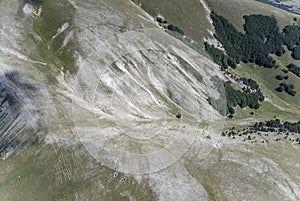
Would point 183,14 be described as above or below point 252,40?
above

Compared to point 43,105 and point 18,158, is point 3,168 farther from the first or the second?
point 43,105

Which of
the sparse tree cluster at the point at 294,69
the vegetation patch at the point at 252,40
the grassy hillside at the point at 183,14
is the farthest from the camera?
the sparse tree cluster at the point at 294,69

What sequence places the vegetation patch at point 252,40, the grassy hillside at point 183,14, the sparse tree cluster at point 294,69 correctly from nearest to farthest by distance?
1. the grassy hillside at point 183,14
2. the vegetation patch at point 252,40
3. the sparse tree cluster at point 294,69

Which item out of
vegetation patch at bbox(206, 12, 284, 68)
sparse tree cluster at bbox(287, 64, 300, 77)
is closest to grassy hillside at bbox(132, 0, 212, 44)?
vegetation patch at bbox(206, 12, 284, 68)

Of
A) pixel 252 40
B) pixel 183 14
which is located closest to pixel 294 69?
pixel 252 40

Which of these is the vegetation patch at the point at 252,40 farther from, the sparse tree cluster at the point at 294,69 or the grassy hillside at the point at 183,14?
the grassy hillside at the point at 183,14

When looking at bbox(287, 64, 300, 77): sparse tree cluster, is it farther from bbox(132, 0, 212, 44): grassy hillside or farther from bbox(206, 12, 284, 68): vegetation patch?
bbox(132, 0, 212, 44): grassy hillside

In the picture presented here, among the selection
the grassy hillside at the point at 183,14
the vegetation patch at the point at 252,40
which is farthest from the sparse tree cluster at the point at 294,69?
the grassy hillside at the point at 183,14

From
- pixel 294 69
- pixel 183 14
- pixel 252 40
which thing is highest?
pixel 183 14

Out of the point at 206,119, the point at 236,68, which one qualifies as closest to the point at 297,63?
the point at 236,68

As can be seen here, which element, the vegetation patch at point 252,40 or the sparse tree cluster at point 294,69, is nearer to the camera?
the vegetation patch at point 252,40

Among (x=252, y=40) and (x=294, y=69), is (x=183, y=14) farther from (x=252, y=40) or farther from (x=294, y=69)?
(x=294, y=69)
